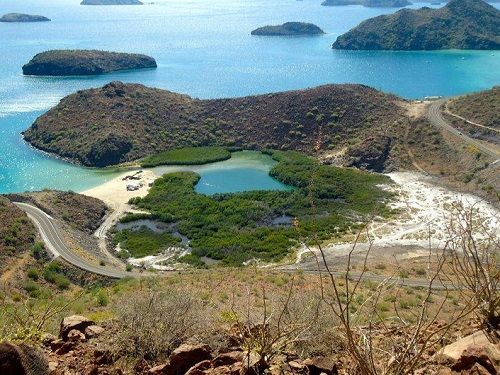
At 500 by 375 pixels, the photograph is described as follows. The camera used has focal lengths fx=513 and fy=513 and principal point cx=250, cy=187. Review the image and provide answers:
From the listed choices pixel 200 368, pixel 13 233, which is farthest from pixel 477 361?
pixel 13 233

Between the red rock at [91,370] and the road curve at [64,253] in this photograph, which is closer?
the red rock at [91,370]

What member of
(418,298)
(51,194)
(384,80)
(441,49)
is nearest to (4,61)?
(384,80)

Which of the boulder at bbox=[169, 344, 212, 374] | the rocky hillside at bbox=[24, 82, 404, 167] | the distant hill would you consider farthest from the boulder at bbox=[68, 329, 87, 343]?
the distant hill

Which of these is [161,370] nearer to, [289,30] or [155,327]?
[155,327]

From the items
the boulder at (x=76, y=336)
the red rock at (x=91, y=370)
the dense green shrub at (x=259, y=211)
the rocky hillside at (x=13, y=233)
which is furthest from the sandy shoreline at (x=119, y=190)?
the red rock at (x=91, y=370)

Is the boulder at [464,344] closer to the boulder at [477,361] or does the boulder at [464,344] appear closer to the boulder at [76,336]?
the boulder at [477,361]

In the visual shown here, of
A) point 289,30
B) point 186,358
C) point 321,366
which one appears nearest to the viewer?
point 321,366

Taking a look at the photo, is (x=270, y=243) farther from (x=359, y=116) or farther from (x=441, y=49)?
(x=441, y=49)
